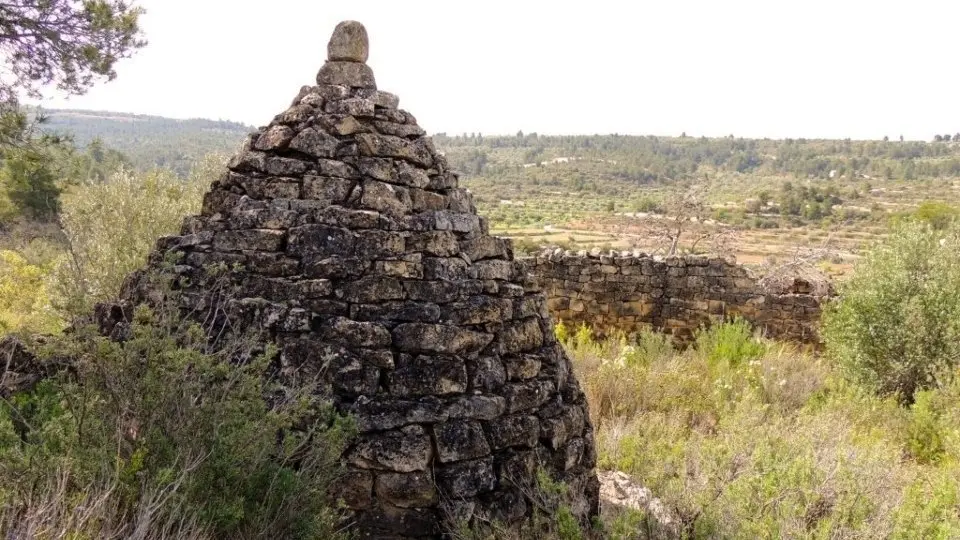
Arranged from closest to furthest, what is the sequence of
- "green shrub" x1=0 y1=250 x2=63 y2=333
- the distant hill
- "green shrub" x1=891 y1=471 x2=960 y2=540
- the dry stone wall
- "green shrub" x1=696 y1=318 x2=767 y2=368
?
1. "green shrub" x1=891 y1=471 x2=960 y2=540
2. "green shrub" x1=696 y1=318 x2=767 y2=368
3. "green shrub" x1=0 y1=250 x2=63 y2=333
4. the dry stone wall
5. the distant hill

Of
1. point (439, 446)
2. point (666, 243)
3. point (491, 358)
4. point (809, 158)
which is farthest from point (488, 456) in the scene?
point (809, 158)

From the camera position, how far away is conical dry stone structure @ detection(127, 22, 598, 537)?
3.35m

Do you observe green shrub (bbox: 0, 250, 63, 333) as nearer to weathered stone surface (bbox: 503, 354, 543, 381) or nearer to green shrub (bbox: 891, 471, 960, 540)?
weathered stone surface (bbox: 503, 354, 543, 381)

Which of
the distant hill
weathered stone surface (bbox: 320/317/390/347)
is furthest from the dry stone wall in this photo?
the distant hill

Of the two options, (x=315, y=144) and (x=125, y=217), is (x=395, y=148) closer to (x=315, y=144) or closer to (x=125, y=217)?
(x=315, y=144)

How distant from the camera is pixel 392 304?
3588mm

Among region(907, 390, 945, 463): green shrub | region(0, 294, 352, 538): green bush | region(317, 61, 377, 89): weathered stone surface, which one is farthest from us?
region(907, 390, 945, 463): green shrub

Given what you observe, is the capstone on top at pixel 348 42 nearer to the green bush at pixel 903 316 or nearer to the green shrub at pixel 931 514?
the green shrub at pixel 931 514

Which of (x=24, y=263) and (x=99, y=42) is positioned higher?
(x=99, y=42)

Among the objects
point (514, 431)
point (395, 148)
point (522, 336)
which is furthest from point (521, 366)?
point (395, 148)

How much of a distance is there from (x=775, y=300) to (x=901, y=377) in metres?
2.47

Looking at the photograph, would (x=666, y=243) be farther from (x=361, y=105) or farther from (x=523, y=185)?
(x=523, y=185)

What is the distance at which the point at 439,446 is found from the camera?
11.0 ft

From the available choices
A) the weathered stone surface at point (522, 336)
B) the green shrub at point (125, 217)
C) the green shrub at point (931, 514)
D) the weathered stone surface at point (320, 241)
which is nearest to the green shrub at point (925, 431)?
the green shrub at point (931, 514)
